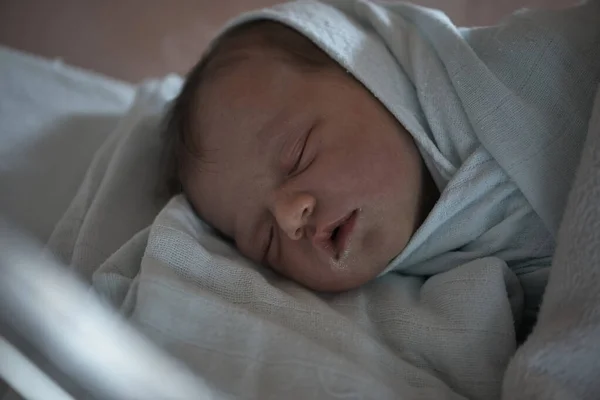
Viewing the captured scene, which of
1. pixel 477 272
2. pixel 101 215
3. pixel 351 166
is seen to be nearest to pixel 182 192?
pixel 101 215

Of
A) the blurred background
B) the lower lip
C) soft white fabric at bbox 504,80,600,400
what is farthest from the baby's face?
the blurred background

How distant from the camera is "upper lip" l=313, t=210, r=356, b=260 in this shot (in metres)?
0.62

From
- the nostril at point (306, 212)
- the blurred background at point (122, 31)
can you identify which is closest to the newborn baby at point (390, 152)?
the nostril at point (306, 212)

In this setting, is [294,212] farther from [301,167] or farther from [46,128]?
[46,128]

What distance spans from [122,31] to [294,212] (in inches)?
30.6

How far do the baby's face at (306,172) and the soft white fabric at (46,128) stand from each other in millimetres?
240

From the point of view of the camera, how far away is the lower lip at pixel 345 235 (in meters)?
0.62

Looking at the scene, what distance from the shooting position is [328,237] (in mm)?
635

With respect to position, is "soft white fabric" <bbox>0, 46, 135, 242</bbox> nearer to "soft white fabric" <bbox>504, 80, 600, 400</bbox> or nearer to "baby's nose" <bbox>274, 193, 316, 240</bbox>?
"baby's nose" <bbox>274, 193, 316, 240</bbox>

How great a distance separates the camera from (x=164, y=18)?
1210 millimetres

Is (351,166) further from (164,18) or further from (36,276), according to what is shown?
(164,18)

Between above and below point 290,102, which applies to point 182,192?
below

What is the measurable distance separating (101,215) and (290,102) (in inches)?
11.4

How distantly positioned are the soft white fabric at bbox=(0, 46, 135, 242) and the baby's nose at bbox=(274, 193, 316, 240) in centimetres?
32
